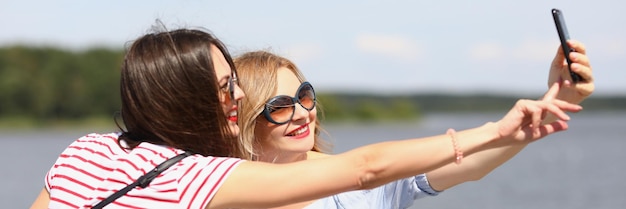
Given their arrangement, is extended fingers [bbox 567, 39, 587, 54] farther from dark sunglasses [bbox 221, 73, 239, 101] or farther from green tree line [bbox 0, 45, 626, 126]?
green tree line [bbox 0, 45, 626, 126]

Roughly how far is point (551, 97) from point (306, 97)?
1274mm

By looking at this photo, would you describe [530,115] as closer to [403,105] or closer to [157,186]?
[157,186]

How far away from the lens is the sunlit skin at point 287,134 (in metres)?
3.90

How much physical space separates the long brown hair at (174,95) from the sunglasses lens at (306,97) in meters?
0.87

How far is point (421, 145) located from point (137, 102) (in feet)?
2.55

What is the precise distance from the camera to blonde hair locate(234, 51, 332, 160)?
12.9 ft

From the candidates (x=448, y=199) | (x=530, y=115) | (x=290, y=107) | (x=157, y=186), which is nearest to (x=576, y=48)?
(x=530, y=115)

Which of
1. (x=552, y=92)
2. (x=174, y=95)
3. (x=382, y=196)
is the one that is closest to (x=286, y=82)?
(x=382, y=196)

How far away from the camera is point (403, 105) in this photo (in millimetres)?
70000

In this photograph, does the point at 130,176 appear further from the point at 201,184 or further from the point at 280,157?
the point at 280,157

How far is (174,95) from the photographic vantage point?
2.98 metres

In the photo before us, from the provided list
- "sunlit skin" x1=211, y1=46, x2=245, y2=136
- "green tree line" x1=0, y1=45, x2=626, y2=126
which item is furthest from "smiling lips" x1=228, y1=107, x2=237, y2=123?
"green tree line" x1=0, y1=45, x2=626, y2=126

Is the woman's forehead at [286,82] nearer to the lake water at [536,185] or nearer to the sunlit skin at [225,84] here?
the sunlit skin at [225,84]

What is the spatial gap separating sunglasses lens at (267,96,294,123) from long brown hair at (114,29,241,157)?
0.83 meters
